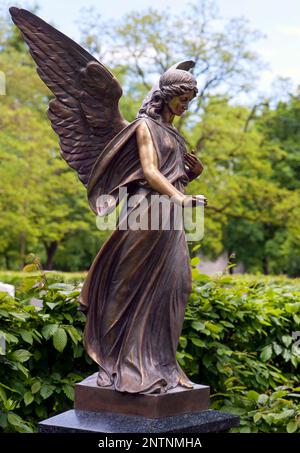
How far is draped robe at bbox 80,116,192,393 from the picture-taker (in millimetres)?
4945

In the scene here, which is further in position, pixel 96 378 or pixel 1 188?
pixel 1 188

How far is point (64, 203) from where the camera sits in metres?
25.4

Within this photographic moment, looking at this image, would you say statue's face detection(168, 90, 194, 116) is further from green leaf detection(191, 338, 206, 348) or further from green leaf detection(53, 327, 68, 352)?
green leaf detection(191, 338, 206, 348)

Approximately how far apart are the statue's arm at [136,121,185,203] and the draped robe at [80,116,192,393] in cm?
7

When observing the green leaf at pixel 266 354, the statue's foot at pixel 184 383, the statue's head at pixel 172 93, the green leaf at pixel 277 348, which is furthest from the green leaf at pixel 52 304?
the green leaf at pixel 277 348

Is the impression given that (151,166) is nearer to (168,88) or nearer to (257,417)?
(168,88)

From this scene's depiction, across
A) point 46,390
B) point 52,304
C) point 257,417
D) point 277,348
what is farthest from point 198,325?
point 46,390

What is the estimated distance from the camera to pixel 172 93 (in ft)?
16.6

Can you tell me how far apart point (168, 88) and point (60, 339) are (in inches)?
78.6

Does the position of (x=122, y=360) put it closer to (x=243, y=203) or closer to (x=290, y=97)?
(x=243, y=203)

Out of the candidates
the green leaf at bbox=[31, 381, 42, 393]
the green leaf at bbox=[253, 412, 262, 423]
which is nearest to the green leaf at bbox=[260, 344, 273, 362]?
the green leaf at bbox=[253, 412, 262, 423]

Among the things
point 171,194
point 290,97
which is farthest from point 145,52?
point 171,194

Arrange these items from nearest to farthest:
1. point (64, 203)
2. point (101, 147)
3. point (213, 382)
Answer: point (101, 147) → point (213, 382) → point (64, 203)

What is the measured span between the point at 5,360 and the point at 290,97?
25.8m
